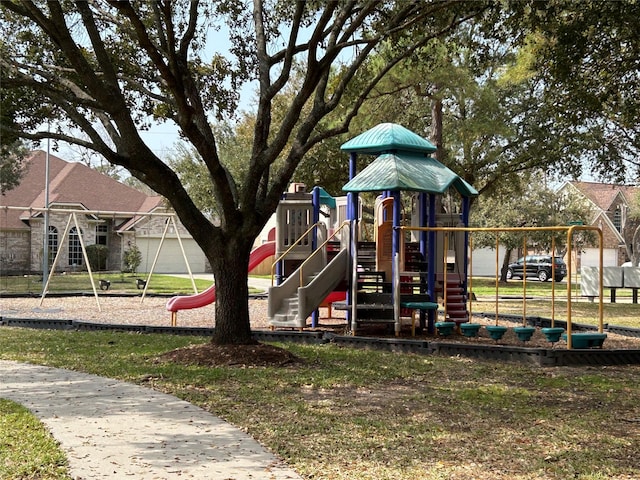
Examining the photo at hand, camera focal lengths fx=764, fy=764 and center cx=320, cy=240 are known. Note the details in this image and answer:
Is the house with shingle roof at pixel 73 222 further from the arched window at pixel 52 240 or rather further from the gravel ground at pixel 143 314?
the gravel ground at pixel 143 314

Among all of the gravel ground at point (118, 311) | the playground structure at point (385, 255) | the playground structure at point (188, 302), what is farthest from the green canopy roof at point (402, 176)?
the gravel ground at point (118, 311)

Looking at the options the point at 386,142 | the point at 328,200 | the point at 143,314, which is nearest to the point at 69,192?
the point at 143,314

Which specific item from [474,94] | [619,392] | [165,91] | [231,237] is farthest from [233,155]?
[619,392]

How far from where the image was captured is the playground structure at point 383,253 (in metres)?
13.4

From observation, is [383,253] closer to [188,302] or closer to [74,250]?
[188,302]

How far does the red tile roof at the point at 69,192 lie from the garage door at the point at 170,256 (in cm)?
233

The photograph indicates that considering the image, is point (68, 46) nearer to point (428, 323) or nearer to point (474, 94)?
point (428, 323)

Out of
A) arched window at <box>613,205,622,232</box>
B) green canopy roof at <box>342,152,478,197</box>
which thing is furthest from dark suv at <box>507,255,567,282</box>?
green canopy roof at <box>342,152,478,197</box>

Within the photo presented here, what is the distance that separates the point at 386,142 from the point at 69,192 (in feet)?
101

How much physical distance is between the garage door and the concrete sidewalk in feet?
119

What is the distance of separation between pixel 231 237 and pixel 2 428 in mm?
4710

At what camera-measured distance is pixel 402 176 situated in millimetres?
13914

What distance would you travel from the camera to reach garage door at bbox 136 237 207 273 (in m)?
44.4

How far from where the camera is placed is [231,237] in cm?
1048
